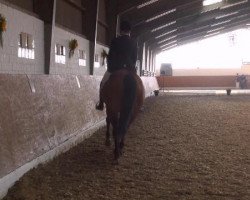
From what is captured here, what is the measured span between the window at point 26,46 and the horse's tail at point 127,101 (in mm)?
2938

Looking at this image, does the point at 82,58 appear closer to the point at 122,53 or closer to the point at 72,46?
Answer: the point at 72,46

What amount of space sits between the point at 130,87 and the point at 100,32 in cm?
1045

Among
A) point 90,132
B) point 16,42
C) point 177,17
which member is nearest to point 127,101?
point 90,132

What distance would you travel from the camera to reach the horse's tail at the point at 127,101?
510cm

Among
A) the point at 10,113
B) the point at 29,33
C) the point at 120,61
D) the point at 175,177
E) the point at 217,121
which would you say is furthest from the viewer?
the point at 217,121

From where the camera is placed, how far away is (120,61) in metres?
5.51

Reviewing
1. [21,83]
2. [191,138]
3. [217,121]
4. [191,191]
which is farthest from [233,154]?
[217,121]

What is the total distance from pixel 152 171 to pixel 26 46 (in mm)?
4270

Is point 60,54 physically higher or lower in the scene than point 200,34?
lower

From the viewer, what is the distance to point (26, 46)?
24.7 ft

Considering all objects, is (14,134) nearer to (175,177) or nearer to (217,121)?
(175,177)

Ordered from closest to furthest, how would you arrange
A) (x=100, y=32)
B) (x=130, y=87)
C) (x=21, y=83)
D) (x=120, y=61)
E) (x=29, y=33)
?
(x=21, y=83), (x=130, y=87), (x=120, y=61), (x=29, y=33), (x=100, y=32)

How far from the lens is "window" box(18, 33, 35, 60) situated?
725 centimetres

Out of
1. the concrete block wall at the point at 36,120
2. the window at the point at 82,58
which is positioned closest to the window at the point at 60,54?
the window at the point at 82,58
